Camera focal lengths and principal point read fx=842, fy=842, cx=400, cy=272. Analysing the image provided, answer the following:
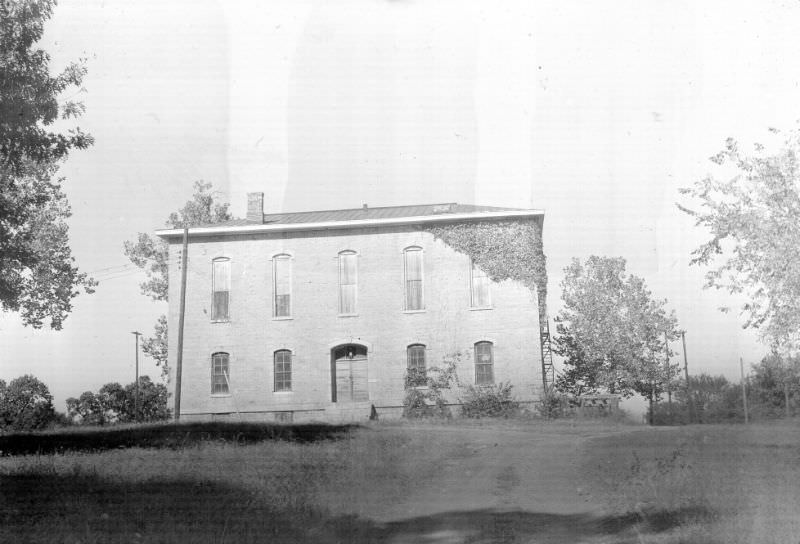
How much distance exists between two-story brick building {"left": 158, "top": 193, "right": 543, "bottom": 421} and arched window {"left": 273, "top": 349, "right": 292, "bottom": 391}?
4 cm

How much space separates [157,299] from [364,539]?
113ft

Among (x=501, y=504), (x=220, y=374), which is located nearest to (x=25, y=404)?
(x=220, y=374)

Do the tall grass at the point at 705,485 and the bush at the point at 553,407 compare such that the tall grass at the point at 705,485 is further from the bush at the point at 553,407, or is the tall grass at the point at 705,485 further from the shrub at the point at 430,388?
the shrub at the point at 430,388

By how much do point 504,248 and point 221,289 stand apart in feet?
36.2

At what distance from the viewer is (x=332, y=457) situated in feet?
51.4

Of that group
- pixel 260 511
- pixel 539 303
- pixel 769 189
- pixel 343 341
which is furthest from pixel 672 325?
pixel 260 511

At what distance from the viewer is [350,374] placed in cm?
3183

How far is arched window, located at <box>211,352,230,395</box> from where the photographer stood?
32.3 m

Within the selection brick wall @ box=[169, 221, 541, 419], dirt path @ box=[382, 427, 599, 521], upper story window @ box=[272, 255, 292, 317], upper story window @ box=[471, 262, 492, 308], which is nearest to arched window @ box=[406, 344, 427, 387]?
brick wall @ box=[169, 221, 541, 419]

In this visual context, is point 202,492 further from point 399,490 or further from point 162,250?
point 162,250

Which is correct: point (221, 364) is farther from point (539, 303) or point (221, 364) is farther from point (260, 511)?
point (260, 511)

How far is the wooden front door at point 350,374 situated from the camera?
31.7 m

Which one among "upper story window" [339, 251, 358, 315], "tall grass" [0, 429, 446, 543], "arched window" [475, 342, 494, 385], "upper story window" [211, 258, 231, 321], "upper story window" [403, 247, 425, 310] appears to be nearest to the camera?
"tall grass" [0, 429, 446, 543]

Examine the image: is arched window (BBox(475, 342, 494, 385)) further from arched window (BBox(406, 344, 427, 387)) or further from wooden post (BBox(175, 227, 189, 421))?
wooden post (BBox(175, 227, 189, 421))
